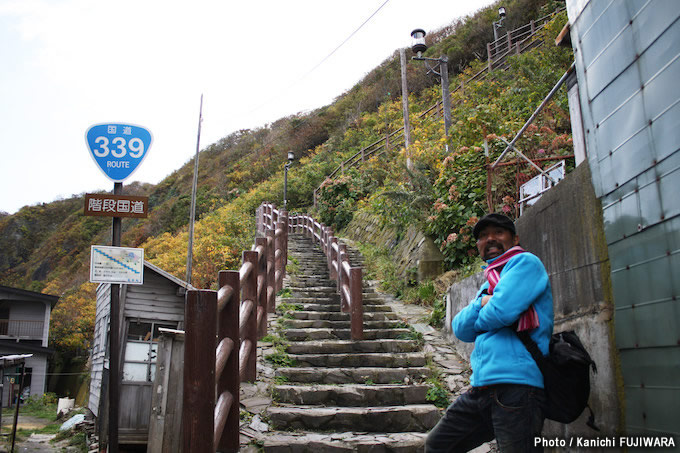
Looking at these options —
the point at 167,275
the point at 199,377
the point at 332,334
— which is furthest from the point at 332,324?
the point at 167,275

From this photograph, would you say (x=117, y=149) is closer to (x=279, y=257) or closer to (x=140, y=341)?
(x=279, y=257)

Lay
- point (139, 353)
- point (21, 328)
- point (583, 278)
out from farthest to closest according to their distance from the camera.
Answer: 1. point (21, 328)
2. point (139, 353)
3. point (583, 278)

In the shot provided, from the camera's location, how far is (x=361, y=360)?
534 centimetres

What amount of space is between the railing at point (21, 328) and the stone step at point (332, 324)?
1979cm

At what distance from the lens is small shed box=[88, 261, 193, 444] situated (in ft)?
32.2

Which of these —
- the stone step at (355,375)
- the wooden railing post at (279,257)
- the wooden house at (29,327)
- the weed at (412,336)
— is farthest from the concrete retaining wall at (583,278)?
the wooden house at (29,327)

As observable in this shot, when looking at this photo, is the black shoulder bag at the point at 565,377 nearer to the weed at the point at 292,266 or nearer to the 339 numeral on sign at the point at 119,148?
the 339 numeral on sign at the point at 119,148

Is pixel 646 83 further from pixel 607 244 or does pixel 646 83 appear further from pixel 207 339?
pixel 207 339

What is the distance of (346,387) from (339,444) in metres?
0.96

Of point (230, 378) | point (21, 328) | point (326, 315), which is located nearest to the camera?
point (230, 378)

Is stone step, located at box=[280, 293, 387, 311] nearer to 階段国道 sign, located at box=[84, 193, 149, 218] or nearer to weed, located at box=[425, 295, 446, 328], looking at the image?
weed, located at box=[425, 295, 446, 328]

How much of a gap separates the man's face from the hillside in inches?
172

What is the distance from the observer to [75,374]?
22.5m

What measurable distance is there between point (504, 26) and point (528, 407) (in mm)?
27993
